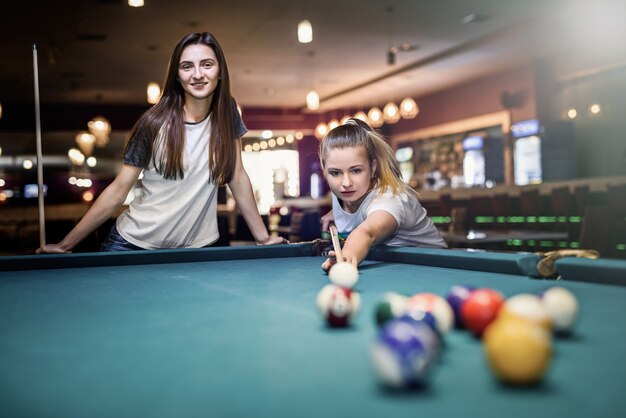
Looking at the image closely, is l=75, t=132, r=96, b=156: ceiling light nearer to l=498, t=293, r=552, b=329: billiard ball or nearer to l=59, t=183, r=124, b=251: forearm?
l=59, t=183, r=124, b=251: forearm

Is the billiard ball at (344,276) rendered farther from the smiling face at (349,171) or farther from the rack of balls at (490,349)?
the smiling face at (349,171)

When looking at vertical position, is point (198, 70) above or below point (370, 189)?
above

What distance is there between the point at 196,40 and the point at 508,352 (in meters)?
2.15

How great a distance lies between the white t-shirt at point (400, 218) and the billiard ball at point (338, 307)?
43.3 inches

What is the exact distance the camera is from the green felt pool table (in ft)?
2.37

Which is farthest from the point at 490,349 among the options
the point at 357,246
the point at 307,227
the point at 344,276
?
the point at 307,227

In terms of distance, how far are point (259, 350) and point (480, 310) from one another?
0.38 m

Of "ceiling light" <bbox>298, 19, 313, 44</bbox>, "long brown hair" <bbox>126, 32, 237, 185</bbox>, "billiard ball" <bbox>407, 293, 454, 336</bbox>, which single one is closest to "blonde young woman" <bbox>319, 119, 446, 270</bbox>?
"long brown hair" <bbox>126, 32, 237, 185</bbox>

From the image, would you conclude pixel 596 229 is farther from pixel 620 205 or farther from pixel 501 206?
pixel 501 206

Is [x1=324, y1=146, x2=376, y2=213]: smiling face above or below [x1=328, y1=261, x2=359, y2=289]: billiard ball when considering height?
above

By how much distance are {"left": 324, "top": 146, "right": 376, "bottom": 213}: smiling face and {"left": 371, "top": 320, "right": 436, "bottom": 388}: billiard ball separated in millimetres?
1562

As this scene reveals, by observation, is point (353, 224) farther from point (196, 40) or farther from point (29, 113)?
point (29, 113)

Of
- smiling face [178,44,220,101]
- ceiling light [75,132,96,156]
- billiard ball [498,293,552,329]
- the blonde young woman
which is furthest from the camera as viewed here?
ceiling light [75,132,96,156]

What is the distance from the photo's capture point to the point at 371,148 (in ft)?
7.97
